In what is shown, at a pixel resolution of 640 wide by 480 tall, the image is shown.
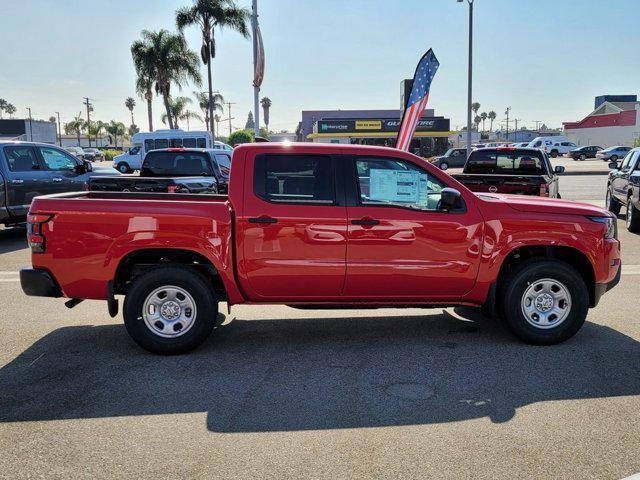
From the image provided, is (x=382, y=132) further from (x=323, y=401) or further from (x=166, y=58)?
(x=323, y=401)

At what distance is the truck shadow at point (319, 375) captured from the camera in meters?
3.99

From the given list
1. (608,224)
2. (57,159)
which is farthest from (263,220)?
(57,159)

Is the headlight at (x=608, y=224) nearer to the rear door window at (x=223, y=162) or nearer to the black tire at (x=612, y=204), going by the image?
the rear door window at (x=223, y=162)

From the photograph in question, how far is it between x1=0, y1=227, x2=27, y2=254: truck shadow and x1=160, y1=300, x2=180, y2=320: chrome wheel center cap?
6.95 meters

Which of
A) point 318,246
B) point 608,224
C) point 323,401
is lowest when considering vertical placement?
point 323,401

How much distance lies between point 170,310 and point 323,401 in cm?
173

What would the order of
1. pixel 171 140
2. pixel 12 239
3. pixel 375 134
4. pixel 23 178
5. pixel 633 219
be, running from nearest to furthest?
pixel 23 178
pixel 633 219
pixel 12 239
pixel 171 140
pixel 375 134

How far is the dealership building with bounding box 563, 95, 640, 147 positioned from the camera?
7044 centimetres

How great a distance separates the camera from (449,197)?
16.3 feet

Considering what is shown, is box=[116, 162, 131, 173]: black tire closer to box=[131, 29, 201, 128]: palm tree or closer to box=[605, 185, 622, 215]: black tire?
box=[131, 29, 201, 128]: palm tree

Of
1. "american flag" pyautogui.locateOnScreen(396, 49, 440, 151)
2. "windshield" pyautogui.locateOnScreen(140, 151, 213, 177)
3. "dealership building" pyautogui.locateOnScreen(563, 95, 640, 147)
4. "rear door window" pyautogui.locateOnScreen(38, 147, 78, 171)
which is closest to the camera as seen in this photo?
"rear door window" pyautogui.locateOnScreen(38, 147, 78, 171)

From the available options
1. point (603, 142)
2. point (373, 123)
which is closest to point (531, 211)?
point (373, 123)

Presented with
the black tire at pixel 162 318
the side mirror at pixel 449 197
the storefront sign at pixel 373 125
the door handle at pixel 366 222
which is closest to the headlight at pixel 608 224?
the side mirror at pixel 449 197

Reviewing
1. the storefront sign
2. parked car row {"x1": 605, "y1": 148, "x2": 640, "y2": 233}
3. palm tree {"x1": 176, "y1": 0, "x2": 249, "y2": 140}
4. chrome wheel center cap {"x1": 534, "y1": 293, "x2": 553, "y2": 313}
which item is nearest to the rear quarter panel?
chrome wheel center cap {"x1": 534, "y1": 293, "x2": 553, "y2": 313}
